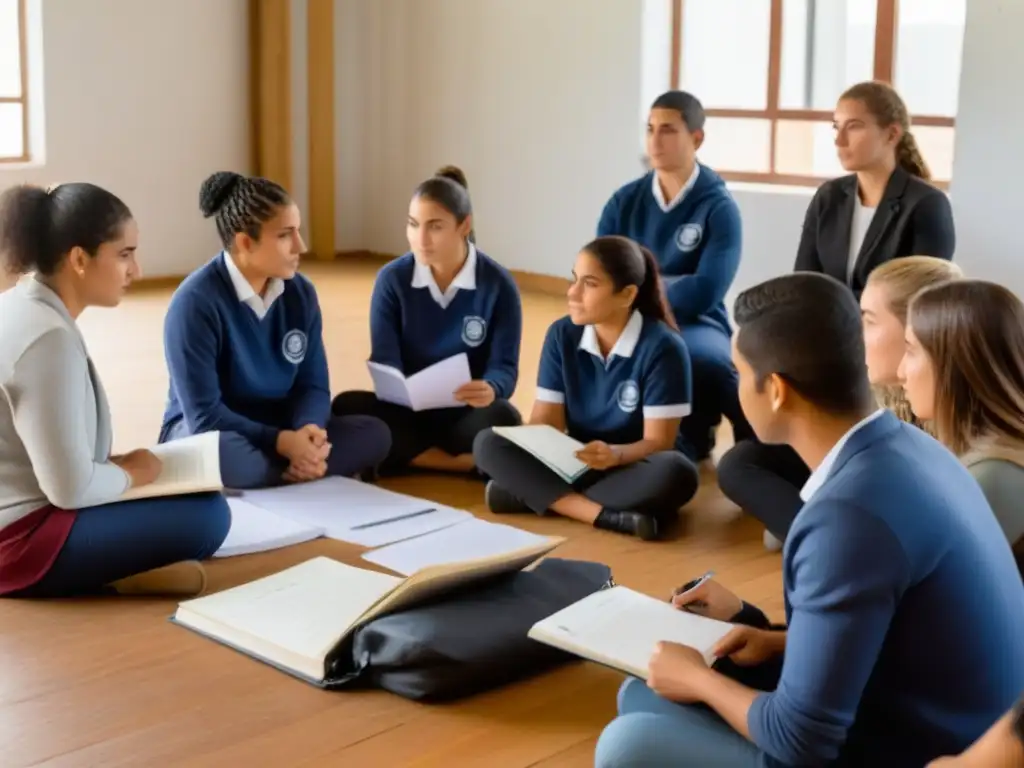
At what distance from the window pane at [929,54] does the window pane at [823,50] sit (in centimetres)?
14

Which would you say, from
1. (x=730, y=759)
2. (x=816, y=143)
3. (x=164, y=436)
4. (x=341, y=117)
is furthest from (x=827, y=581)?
(x=341, y=117)

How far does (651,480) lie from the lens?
3.16 m

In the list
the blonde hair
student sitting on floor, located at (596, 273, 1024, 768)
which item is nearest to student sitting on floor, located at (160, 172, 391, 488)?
the blonde hair

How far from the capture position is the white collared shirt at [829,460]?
1.53 meters

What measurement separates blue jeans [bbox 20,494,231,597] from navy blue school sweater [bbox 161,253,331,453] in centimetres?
58

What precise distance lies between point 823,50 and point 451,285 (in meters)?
2.73

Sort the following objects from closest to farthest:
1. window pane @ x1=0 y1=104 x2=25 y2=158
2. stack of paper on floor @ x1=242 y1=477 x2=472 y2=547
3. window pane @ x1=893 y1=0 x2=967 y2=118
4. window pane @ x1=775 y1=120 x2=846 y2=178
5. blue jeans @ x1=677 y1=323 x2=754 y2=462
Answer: stack of paper on floor @ x1=242 y1=477 x2=472 y2=547, blue jeans @ x1=677 y1=323 x2=754 y2=462, window pane @ x1=893 y1=0 x2=967 y2=118, window pane @ x1=775 y1=120 x2=846 y2=178, window pane @ x1=0 y1=104 x2=25 y2=158

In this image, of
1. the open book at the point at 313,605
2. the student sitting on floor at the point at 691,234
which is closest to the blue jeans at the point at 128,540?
the open book at the point at 313,605

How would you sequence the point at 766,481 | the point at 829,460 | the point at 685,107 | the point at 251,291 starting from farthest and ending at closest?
the point at 685,107 < the point at 251,291 < the point at 766,481 < the point at 829,460

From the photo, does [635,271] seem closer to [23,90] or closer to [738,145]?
[738,145]

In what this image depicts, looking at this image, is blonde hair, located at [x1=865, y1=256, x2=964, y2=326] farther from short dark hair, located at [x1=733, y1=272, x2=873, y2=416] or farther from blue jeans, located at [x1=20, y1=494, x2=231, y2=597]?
blue jeans, located at [x1=20, y1=494, x2=231, y2=597]

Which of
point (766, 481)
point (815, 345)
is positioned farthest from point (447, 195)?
point (815, 345)

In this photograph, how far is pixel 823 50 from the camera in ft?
18.8

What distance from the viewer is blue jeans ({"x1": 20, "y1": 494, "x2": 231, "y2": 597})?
2570mm
